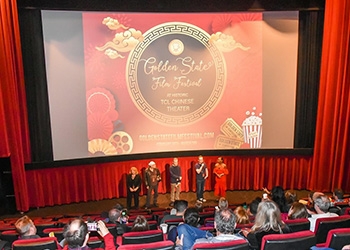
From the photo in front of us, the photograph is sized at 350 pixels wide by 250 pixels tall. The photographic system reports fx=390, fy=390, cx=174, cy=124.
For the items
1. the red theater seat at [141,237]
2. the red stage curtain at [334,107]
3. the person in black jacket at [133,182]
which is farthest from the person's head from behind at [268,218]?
the red stage curtain at [334,107]

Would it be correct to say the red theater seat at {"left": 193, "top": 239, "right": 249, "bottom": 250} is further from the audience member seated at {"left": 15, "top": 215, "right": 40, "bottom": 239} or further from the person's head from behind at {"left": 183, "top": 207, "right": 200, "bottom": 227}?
the audience member seated at {"left": 15, "top": 215, "right": 40, "bottom": 239}

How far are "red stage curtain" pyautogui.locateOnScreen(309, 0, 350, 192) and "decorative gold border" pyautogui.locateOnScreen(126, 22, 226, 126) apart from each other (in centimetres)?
252

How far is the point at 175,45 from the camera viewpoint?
9.62 m

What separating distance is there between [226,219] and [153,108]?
6507mm

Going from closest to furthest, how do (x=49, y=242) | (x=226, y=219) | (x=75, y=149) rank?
(x=226, y=219) → (x=49, y=242) → (x=75, y=149)

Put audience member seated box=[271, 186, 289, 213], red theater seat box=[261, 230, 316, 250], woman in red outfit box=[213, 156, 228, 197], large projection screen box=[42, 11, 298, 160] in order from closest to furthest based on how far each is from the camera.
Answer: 1. red theater seat box=[261, 230, 316, 250]
2. audience member seated box=[271, 186, 289, 213]
3. large projection screen box=[42, 11, 298, 160]
4. woman in red outfit box=[213, 156, 228, 197]

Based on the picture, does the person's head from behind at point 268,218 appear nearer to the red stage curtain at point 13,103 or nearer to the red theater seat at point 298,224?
the red theater seat at point 298,224

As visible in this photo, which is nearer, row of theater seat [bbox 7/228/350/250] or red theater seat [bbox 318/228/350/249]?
row of theater seat [bbox 7/228/350/250]

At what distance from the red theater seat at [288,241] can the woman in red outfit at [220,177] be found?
5917 millimetres

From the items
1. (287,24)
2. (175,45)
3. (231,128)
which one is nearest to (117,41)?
(175,45)

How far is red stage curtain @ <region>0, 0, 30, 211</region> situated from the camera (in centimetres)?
787

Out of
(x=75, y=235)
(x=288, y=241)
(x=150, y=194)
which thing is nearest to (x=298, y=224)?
(x=288, y=241)

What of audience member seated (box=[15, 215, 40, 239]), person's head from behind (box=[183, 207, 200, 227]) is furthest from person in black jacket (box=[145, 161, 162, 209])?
person's head from behind (box=[183, 207, 200, 227])

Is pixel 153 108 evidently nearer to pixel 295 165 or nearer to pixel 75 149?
pixel 75 149
